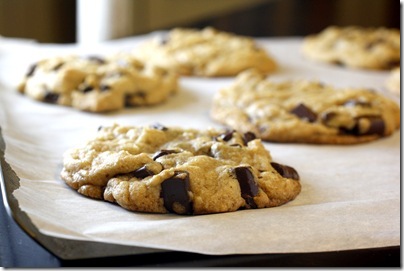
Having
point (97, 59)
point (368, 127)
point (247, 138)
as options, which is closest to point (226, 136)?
point (247, 138)

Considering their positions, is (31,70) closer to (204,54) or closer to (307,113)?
(204,54)

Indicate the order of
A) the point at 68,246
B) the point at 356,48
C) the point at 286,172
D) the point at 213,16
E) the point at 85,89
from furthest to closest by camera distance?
the point at 213,16 < the point at 356,48 < the point at 85,89 < the point at 286,172 < the point at 68,246

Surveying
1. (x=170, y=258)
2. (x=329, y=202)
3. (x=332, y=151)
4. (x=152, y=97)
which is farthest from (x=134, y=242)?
(x=152, y=97)

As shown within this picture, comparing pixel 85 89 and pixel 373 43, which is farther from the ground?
pixel 373 43

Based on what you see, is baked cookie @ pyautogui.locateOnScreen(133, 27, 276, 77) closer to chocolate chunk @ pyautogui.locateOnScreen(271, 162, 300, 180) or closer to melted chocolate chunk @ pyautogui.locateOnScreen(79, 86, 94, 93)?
melted chocolate chunk @ pyautogui.locateOnScreen(79, 86, 94, 93)

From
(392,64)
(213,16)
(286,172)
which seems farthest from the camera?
(213,16)

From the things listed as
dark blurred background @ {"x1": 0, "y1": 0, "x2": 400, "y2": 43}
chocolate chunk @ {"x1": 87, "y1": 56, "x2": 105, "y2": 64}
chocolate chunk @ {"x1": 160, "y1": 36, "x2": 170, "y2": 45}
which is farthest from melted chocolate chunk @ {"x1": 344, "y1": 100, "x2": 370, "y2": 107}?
dark blurred background @ {"x1": 0, "y1": 0, "x2": 400, "y2": 43}

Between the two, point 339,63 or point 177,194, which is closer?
point 177,194
